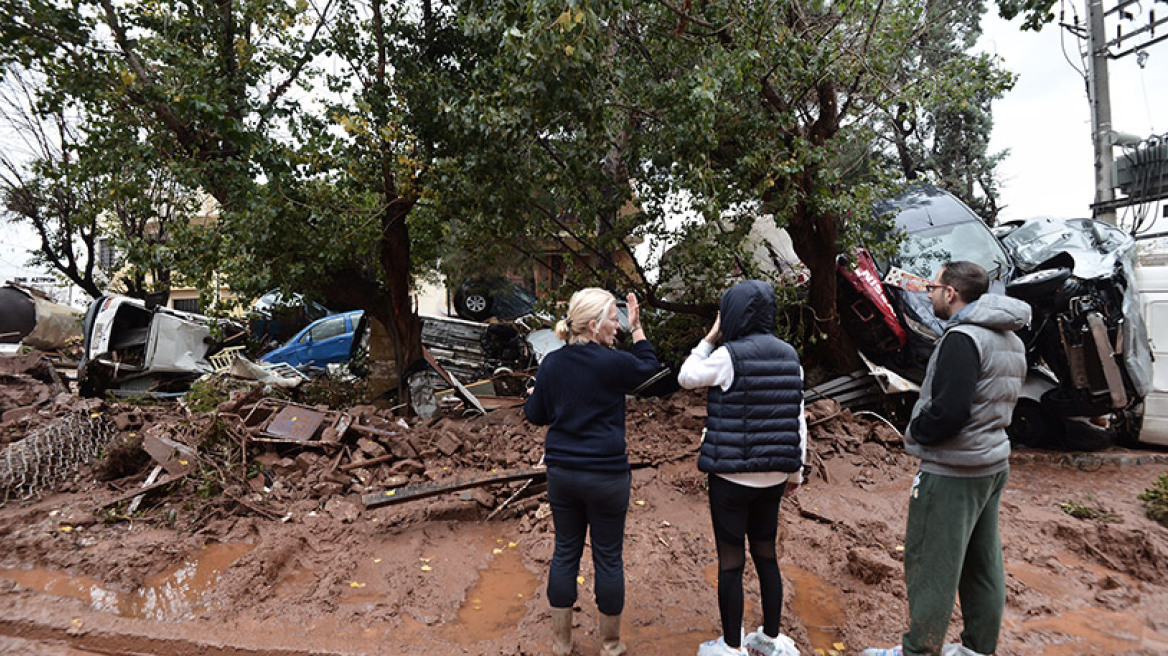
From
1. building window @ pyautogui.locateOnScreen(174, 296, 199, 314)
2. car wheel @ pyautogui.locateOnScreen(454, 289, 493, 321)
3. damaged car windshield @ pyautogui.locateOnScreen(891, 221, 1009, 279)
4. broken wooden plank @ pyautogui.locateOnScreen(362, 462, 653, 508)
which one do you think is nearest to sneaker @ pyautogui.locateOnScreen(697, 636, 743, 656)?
broken wooden plank @ pyautogui.locateOnScreen(362, 462, 653, 508)

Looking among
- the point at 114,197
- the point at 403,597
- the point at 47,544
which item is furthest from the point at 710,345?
the point at 114,197

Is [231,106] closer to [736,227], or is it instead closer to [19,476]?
[19,476]

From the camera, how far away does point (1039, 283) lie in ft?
22.0

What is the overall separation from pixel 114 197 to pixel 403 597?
6394 mm

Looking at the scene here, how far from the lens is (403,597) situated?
12.4 feet

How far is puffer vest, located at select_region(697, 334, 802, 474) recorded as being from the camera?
262cm

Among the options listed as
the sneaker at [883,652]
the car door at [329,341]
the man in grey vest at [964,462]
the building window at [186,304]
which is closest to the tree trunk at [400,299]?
the car door at [329,341]

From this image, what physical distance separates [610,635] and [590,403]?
114 centimetres

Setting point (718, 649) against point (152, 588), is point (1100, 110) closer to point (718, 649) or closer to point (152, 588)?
point (718, 649)

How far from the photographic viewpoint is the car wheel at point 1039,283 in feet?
21.6

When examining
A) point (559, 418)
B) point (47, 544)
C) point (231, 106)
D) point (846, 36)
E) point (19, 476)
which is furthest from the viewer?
point (231, 106)

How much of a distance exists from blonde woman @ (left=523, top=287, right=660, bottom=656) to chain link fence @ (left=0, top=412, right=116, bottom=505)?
18.7 ft

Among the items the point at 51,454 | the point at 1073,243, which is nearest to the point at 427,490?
the point at 51,454

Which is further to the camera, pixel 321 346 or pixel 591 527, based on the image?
pixel 321 346
